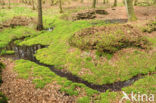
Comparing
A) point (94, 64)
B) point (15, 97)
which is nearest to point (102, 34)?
point (94, 64)

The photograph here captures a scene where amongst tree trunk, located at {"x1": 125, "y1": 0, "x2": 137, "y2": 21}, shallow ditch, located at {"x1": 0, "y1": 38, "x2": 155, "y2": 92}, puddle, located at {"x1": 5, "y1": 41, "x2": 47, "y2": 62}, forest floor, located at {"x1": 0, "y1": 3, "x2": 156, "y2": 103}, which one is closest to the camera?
forest floor, located at {"x1": 0, "y1": 3, "x2": 156, "y2": 103}

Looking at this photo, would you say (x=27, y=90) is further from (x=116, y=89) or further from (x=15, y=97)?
(x=116, y=89)

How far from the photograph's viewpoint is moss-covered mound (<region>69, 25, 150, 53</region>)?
574 inches

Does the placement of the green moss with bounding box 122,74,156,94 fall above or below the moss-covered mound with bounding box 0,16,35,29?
below

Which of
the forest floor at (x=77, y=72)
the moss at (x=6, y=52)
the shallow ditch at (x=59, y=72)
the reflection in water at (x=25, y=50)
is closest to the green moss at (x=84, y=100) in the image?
the forest floor at (x=77, y=72)

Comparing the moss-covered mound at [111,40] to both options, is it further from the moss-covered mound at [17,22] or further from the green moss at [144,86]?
the moss-covered mound at [17,22]

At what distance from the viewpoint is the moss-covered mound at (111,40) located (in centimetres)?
1459

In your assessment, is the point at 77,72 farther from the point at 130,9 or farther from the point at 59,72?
the point at 130,9

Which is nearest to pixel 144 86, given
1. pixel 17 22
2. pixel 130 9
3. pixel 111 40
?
pixel 111 40

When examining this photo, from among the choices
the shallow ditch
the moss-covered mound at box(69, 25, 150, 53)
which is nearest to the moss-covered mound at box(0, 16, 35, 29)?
the shallow ditch

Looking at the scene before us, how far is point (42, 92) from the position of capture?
10.6 m

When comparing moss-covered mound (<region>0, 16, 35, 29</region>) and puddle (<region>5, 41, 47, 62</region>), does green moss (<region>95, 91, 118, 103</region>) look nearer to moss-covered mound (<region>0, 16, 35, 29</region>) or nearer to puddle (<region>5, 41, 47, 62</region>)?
puddle (<region>5, 41, 47, 62</region>)

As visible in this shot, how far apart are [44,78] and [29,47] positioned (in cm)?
862

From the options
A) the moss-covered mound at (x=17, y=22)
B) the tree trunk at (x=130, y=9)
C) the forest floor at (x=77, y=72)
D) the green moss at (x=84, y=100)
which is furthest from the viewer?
the moss-covered mound at (x=17, y=22)
